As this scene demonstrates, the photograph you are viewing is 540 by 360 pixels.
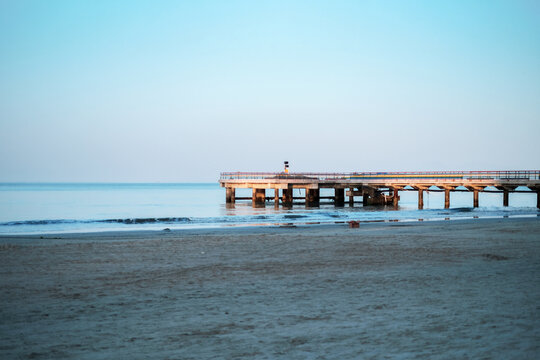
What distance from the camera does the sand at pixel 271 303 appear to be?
618 cm

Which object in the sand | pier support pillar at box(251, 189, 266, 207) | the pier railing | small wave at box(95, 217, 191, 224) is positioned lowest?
small wave at box(95, 217, 191, 224)

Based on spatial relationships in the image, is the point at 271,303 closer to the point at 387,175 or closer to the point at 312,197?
the point at 312,197

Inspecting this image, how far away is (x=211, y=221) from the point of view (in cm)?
3275

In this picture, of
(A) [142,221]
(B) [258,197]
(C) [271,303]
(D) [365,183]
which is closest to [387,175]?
(D) [365,183]

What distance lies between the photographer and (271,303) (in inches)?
336

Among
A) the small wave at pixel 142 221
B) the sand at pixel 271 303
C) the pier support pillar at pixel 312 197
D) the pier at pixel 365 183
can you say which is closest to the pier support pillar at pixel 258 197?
the pier at pixel 365 183

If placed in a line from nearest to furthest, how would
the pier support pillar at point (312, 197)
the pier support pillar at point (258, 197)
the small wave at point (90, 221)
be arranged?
the small wave at point (90, 221) < the pier support pillar at point (312, 197) < the pier support pillar at point (258, 197)

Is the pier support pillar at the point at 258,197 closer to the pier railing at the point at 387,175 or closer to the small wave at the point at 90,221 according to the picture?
the pier railing at the point at 387,175

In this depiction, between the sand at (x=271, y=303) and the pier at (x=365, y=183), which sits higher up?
the pier at (x=365, y=183)

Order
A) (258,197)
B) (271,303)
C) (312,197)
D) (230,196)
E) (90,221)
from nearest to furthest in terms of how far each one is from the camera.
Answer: (271,303) → (90,221) → (312,197) → (258,197) → (230,196)

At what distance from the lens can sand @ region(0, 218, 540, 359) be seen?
6.18m

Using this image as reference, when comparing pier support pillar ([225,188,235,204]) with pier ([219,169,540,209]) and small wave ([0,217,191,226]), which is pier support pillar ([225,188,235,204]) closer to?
pier ([219,169,540,209])

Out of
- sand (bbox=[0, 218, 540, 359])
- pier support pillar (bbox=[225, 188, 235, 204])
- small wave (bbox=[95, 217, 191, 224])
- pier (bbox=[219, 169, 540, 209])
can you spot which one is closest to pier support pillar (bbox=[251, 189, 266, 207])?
pier (bbox=[219, 169, 540, 209])

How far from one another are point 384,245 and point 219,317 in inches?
422
